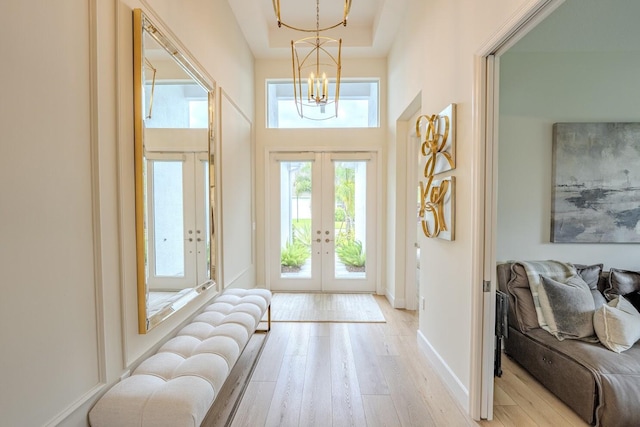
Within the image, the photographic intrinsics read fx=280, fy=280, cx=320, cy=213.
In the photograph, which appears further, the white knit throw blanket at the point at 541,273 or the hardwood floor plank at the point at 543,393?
the white knit throw blanket at the point at 541,273

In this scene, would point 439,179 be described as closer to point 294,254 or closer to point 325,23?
point 294,254

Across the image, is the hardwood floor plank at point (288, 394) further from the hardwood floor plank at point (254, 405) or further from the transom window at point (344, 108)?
the transom window at point (344, 108)

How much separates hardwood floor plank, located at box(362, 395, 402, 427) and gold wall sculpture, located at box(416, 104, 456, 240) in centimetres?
129

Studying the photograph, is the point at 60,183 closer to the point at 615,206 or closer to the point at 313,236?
the point at 313,236

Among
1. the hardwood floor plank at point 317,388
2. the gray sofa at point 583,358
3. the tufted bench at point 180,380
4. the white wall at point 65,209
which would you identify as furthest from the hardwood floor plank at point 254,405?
the gray sofa at point 583,358

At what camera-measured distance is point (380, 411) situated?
6.32 feet

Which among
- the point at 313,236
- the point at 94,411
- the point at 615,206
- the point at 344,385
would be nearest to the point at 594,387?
the point at 344,385

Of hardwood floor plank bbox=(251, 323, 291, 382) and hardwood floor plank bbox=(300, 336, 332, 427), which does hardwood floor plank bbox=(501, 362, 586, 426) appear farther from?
hardwood floor plank bbox=(251, 323, 291, 382)

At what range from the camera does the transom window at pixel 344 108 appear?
14.5ft

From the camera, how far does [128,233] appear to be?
1.50 m

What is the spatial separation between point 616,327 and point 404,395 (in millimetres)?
1601

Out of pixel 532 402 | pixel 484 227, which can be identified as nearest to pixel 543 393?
pixel 532 402

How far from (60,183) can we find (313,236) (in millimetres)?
3566

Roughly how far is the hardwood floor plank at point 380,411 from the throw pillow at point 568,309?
143 centimetres
